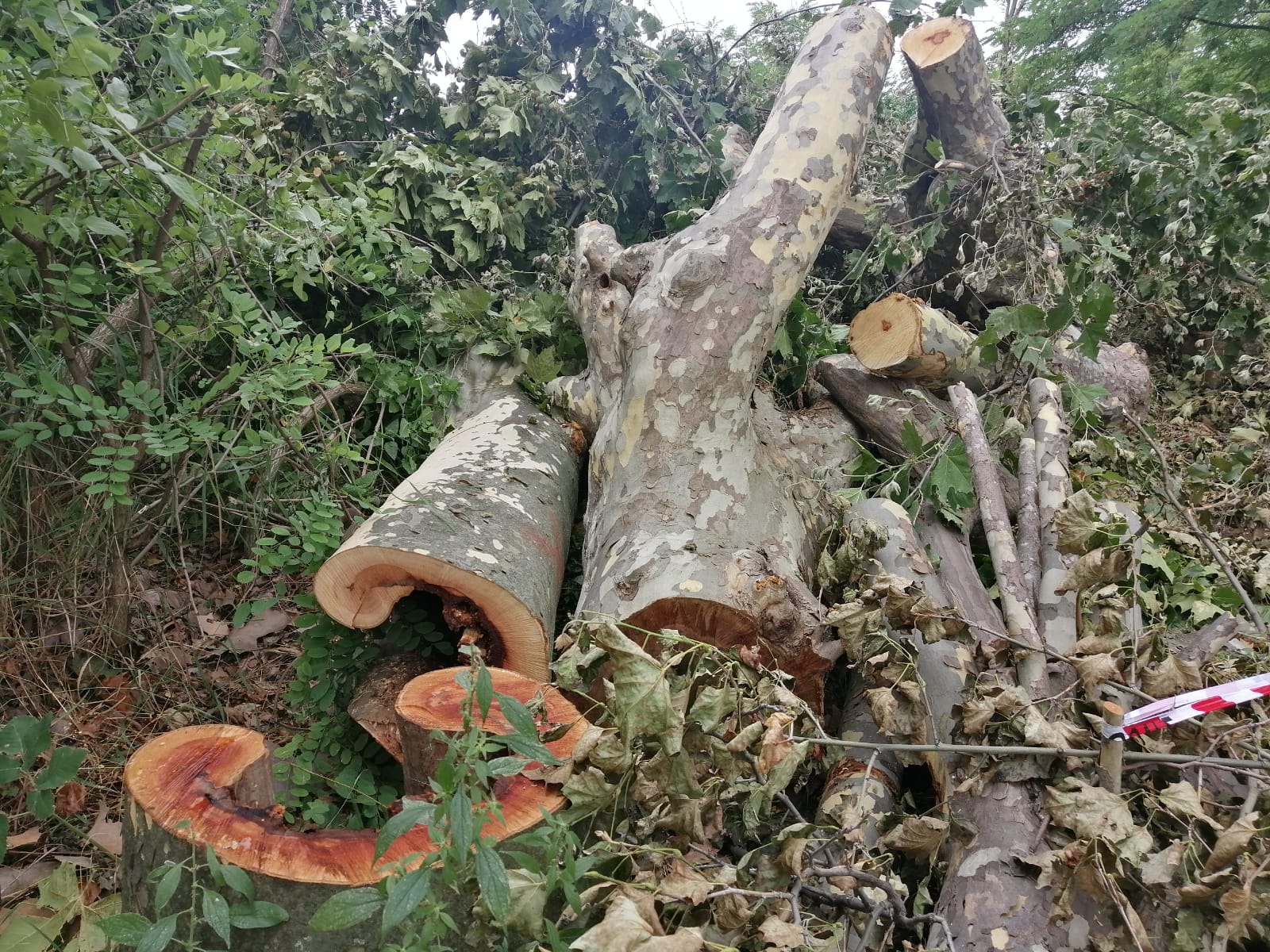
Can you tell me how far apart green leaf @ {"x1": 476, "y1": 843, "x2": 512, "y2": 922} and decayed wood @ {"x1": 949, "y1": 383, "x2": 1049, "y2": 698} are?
1253 millimetres

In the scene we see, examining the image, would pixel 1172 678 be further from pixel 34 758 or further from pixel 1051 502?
pixel 34 758

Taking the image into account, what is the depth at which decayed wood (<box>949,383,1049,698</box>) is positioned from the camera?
1.89 meters

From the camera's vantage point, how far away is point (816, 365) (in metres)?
3.83

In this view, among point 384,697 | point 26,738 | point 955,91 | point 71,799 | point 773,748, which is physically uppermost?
point 955,91

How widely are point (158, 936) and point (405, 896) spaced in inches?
17.0

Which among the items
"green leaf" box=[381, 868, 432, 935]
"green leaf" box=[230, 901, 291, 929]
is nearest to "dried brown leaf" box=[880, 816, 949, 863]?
"green leaf" box=[381, 868, 432, 935]

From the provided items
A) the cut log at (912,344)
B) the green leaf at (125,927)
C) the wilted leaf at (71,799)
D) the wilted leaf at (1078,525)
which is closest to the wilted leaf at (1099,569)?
the wilted leaf at (1078,525)

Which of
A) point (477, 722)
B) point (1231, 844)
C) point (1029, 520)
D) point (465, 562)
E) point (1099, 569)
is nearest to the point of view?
point (1231, 844)

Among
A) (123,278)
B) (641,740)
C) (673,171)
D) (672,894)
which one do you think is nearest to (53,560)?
Answer: (123,278)

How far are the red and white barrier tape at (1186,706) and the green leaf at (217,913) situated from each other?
1.58m

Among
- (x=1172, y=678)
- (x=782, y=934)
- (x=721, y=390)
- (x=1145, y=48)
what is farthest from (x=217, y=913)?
(x=1145, y=48)

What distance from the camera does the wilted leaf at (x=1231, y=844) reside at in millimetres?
1323

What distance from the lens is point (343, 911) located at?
1205 mm

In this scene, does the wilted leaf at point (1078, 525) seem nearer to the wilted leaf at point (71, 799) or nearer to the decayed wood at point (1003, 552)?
the decayed wood at point (1003, 552)
